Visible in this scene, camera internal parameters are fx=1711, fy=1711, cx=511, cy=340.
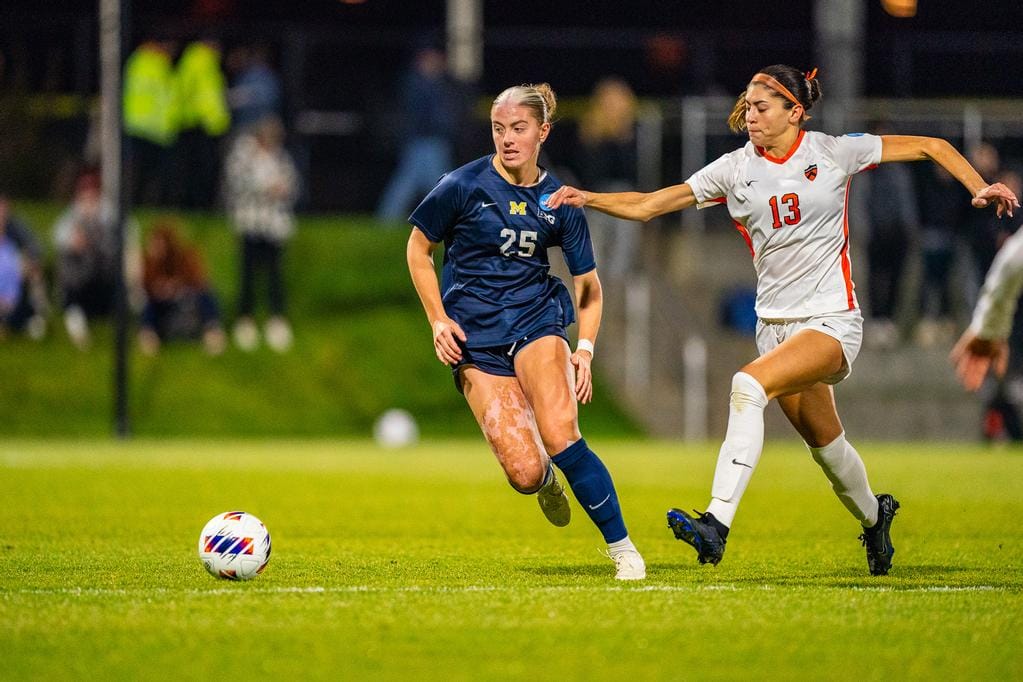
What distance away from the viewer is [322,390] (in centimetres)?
2244

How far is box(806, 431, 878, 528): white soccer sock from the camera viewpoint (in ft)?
25.9

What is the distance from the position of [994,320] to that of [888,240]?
16.3 m

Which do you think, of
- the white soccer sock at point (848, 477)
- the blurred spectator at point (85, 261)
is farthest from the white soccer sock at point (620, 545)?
the blurred spectator at point (85, 261)

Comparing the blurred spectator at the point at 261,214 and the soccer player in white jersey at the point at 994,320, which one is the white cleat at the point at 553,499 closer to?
the soccer player in white jersey at the point at 994,320

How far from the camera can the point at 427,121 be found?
23344 mm

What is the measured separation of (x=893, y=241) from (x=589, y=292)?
15428mm

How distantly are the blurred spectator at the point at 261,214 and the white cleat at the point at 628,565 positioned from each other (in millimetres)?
15339

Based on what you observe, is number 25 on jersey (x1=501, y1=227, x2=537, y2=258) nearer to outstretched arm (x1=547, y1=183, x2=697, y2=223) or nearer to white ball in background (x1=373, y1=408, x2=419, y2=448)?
outstretched arm (x1=547, y1=183, x2=697, y2=223)

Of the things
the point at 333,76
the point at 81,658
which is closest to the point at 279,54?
the point at 333,76

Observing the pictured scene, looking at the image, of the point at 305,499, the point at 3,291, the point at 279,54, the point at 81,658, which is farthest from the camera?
the point at 279,54

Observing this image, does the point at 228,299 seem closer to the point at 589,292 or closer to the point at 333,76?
the point at 333,76

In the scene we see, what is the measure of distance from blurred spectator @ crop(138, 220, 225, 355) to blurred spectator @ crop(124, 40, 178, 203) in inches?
68.9

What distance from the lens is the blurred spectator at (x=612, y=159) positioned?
22406mm

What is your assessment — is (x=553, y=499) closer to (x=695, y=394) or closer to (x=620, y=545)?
(x=620, y=545)
